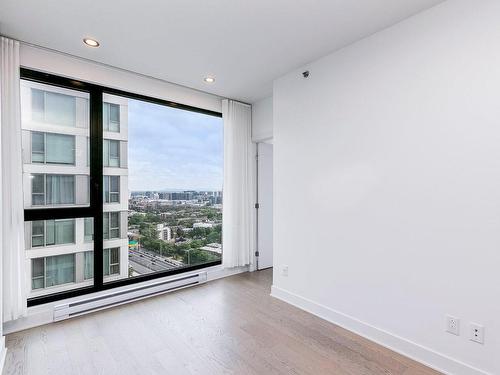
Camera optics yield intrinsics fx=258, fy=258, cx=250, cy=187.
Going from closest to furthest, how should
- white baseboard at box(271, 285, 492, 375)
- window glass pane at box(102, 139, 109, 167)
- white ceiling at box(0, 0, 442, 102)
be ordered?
white baseboard at box(271, 285, 492, 375) < white ceiling at box(0, 0, 442, 102) < window glass pane at box(102, 139, 109, 167)

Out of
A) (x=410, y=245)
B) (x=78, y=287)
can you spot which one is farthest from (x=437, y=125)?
(x=78, y=287)

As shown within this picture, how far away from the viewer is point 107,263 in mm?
3148

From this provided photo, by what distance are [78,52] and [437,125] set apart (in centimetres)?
344

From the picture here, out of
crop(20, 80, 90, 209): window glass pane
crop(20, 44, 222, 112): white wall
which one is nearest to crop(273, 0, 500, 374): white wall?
crop(20, 44, 222, 112): white wall

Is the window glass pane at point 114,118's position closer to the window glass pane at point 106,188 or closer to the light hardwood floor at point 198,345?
the window glass pane at point 106,188

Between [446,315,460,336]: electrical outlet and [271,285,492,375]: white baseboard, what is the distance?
0.20 meters

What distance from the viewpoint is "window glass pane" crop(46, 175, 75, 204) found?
9.08 ft

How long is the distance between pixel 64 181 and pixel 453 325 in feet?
12.6

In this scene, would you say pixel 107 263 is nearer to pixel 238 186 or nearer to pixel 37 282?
pixel 37 282

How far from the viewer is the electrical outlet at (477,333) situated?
70.1 inches

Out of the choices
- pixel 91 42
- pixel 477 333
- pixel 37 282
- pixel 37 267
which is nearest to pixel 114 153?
pixel 91 42

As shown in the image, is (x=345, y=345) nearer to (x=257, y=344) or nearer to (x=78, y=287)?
(x=257, y=344)

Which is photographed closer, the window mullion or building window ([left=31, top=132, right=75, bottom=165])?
building window ([left=31, top=132, right=75, bottom=165])

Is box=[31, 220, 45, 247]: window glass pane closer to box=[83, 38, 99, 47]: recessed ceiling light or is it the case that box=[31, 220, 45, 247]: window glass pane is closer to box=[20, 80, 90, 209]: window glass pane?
box=[20, 80, 90, 209]: window glass pane
